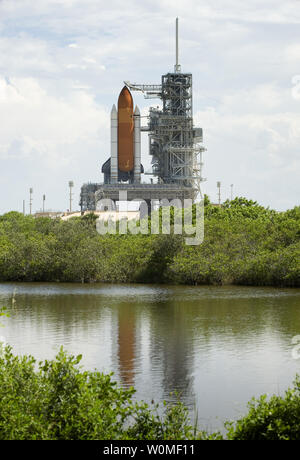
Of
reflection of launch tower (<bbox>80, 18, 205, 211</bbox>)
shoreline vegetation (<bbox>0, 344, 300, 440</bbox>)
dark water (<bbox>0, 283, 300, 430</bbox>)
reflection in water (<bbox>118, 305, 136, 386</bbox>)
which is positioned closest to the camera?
shoreline vegetation (<bbox>0, 344, 300, 440</bbox>)

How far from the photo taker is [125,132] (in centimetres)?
7625

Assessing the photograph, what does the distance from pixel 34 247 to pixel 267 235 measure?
48.9ft

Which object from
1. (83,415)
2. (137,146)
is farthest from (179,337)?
(137,146)

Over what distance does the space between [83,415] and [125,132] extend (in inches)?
2716

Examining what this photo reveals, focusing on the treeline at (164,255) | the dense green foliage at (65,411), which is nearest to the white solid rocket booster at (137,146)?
the treeline at (164,255)

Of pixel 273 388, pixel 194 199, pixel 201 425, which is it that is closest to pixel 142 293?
pixel 273 388

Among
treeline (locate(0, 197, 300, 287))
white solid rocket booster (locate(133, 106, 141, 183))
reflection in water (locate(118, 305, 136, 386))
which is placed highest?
white solid rocket booster (locate(133, 106, 141, 183))

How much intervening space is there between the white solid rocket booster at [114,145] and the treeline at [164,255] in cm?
2806

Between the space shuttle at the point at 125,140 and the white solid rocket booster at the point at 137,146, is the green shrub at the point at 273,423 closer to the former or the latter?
the space shuttle at the point at 125,140

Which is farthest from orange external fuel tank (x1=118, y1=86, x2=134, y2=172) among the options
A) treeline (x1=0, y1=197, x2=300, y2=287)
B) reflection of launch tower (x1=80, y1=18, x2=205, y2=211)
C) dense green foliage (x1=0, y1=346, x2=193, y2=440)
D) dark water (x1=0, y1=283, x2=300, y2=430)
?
dense green foliage (x1=0, y1=346, x2=193, y2=440)

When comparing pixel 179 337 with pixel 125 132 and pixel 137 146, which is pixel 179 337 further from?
pixel 137 146

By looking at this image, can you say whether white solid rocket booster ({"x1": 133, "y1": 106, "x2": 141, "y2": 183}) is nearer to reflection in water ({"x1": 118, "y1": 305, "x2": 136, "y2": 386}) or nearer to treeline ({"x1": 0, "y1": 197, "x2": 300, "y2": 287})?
treeline ({"x1": 0, "y1": 197, "x2": 300, "y2": 287})

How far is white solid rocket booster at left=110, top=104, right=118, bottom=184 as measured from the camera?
2985 inches
